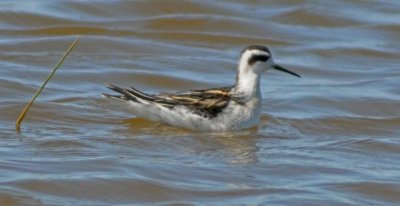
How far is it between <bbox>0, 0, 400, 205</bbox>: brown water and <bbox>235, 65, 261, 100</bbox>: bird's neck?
14.7 inches

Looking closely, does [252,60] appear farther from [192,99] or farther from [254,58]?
[192,99]

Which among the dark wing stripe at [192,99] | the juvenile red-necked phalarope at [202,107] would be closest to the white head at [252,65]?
the juvenile red-necked phalarope at [202,107]

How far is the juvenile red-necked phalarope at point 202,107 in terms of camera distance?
45.6ft

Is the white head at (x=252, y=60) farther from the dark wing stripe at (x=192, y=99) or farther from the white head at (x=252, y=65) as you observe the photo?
the dark wing stripe at (x=192, y=99)

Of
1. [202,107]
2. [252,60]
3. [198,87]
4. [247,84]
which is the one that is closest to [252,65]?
[252,60]

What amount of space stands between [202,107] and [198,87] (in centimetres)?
185

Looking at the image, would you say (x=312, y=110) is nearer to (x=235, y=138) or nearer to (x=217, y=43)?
(x=235, y=138)

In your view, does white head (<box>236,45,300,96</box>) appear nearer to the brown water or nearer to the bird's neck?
the bird's neck

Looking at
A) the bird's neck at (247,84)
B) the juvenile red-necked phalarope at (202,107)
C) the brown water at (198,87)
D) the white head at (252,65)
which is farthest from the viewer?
the white head at (252,65)

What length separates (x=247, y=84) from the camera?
1449cm

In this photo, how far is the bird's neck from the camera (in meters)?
14.4

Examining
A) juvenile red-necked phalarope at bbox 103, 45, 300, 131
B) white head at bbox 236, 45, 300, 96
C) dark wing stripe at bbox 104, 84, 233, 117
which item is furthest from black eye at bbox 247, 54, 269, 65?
dark wing stripe at bbox 104, 84, 233, 117

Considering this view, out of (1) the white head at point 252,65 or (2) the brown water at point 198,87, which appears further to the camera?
(1) the white head at point 252,65

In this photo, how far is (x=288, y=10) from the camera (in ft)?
65.8
